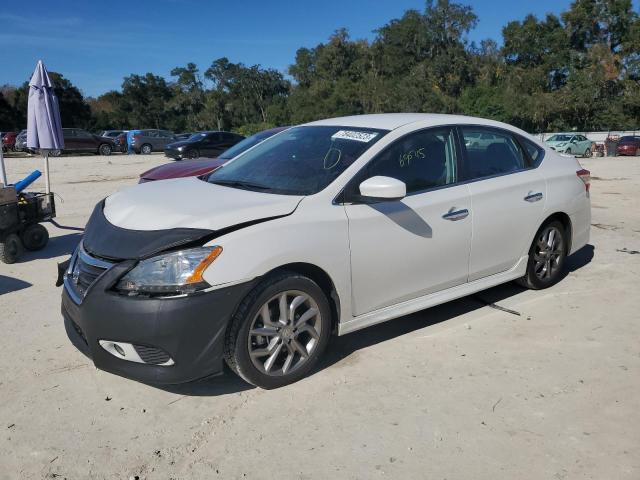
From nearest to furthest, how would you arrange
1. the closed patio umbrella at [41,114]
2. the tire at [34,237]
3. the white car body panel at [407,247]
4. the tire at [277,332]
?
the tire at [277,332]
the white car body panel at [407,247]
the tire at [34,237]
the closed patio umbrella at [41,114]

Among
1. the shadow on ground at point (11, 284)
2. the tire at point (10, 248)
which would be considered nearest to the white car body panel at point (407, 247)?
the shadow on ground at point (11, 284)

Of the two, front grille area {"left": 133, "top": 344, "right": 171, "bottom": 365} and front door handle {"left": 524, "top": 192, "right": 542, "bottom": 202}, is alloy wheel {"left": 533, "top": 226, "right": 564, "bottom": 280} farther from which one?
front grille area {"left": 133, "top": 344, "right": 171, "bottom": 365}

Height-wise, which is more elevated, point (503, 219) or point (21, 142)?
point (21, 142)

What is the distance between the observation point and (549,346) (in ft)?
13.4

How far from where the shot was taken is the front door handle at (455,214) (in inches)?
161

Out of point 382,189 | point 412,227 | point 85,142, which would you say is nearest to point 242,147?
point 412,227

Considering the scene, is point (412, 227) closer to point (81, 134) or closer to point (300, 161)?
point (300, 161)

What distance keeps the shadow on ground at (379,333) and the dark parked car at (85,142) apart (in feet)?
99.9

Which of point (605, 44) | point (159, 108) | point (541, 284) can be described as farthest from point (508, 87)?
point (541, 284)

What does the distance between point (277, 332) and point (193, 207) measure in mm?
932

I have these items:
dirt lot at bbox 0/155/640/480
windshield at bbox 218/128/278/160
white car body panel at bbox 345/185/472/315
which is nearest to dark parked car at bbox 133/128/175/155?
windshield at bbox 218/128/278/160

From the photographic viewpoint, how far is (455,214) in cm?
414

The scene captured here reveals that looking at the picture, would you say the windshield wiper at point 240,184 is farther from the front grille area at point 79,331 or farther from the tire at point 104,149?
the tire at point 104,149

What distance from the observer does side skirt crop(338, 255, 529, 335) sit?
374cm
